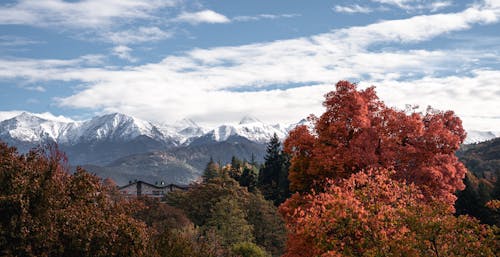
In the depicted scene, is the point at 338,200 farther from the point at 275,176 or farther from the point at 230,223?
the point at 275,176

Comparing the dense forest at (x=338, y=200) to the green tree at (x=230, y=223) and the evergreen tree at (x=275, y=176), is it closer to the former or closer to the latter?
the green tree at (x=230, y=223)

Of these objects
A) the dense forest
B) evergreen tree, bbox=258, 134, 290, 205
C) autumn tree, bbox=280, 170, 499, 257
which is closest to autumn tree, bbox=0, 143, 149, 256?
the dense forest

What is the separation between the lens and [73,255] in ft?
61.9

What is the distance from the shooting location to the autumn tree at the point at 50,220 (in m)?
17.7

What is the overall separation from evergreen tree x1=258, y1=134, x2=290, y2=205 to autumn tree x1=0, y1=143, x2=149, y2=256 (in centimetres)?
6499

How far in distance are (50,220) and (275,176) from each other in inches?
3057

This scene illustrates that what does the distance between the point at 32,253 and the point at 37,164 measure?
3925 mm

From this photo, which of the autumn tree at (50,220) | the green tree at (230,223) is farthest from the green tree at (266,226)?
the autumn tree at (50,220)

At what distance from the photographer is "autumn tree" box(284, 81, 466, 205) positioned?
28.7 m

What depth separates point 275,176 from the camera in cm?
9488

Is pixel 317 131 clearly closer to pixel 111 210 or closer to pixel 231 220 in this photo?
pixel 111 210

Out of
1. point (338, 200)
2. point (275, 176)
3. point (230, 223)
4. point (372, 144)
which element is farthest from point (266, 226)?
point (338, 200)

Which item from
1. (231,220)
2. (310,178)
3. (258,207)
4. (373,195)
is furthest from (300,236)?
(258,207)

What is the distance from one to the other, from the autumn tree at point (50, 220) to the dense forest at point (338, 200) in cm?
4
